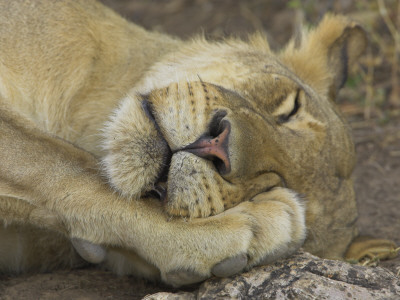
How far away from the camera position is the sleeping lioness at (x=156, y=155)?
7.67ft

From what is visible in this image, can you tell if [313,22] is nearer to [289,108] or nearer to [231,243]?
[289,108]

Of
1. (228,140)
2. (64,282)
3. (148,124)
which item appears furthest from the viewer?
(64,282)

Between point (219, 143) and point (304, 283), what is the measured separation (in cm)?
61

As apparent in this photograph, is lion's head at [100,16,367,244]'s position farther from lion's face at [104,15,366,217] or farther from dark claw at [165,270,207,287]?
dark claw at [165,270,207,287]

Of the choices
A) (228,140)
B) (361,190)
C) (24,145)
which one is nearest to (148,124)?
(228,140)

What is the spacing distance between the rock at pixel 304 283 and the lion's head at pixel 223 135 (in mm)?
294

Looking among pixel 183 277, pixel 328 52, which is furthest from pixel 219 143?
pixel 328 52

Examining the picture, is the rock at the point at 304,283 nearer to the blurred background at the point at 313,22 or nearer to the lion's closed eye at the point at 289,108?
the lion's closed eye at the point at 289,108

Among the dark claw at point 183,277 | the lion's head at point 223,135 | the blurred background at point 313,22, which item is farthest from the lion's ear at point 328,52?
the dark claw at point 183,277

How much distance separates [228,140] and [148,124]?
1.17ft

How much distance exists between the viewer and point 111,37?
336cm

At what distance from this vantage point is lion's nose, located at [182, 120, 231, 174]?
2.25m

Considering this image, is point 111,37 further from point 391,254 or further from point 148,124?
point 391,254

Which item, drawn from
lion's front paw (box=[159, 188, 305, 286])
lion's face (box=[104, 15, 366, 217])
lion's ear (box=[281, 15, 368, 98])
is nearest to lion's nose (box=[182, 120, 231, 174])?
lion's face (box=[104, 15, 366, 217])
